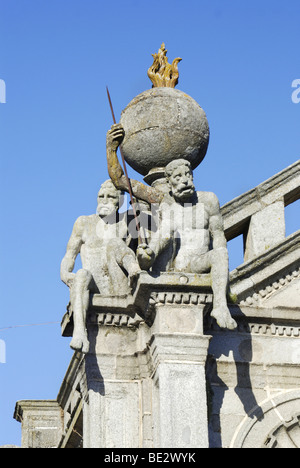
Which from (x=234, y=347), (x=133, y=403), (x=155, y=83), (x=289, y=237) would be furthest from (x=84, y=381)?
(x=155, y=83)

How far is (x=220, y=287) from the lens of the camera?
18.6 m

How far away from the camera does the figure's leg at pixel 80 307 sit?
18500 millimetres

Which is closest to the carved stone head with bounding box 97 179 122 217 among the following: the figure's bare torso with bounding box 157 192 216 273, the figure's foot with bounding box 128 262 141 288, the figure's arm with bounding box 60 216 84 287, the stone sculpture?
the stone sculpture

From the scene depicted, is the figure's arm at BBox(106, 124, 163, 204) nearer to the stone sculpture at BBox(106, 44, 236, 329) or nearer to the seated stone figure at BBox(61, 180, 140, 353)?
the stone sculpture at BBox(106, 44, 236, 329)

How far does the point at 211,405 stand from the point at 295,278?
7.09ft

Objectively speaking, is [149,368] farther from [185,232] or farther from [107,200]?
[107,200]

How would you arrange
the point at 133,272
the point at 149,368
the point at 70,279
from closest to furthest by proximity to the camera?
the point at 133,272, the point at 149,368, the point at 70,279

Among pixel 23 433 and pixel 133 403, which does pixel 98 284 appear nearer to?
pixel 133 403

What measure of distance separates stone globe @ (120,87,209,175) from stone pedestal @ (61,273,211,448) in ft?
7.76

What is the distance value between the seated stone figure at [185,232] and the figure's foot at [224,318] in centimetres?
19

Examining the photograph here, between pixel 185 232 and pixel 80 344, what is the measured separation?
2112 millimetres

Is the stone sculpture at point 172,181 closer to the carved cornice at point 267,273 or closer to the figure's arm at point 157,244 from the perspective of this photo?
the figure's arm at point 157,244

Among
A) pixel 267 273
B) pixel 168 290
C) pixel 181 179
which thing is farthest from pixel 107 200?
pixel 267 273
